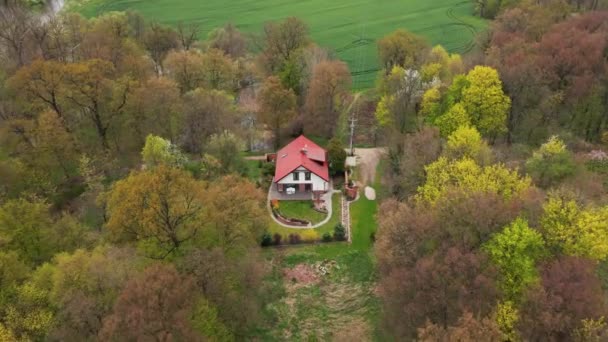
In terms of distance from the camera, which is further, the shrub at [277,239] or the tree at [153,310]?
the shrub at [277,239]

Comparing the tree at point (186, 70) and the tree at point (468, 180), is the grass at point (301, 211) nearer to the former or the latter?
the tree at point (468, 180)

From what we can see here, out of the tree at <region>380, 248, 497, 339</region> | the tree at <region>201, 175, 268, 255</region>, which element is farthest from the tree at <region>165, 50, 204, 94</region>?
the tree at <region>380, 248, 497, 339</region>

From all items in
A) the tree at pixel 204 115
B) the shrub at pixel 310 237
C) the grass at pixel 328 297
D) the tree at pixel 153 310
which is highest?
the tree at pixel 204 115

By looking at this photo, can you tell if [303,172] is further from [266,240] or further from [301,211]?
→ [266,240]

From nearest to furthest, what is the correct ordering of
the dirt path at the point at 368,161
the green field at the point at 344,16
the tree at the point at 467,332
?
the tree at the point at 467,332
the dirt path at the point at 368,161
the green field at the point at 344,16

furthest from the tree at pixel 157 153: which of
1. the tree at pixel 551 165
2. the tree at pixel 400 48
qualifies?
the tree at pixel 400 48

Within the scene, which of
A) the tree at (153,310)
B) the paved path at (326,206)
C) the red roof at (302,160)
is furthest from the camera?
the red roof at (302,160)
